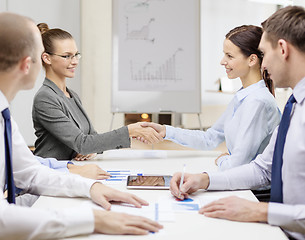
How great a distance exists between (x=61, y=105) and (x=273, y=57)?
120 centimetres

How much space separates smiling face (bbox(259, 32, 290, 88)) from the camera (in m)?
1.27

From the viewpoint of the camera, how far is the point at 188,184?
1.30 meters

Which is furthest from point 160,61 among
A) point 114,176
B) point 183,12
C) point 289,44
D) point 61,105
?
point 289,44

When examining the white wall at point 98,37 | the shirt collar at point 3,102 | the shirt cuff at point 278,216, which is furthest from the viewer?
the white wall at point 98,37

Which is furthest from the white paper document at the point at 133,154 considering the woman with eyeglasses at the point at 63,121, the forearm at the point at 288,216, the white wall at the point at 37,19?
the white wall at the point at 37,19

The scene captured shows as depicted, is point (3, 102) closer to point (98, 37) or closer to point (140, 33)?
point (140, 33)

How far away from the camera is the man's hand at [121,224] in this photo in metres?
0.97

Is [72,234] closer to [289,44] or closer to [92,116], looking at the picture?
[289,44]

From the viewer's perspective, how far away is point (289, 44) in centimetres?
123

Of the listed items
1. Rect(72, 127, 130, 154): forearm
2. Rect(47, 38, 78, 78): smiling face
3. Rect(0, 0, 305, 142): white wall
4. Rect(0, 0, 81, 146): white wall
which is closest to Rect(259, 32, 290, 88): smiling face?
Rect(72, 127, 130, 154): forearm

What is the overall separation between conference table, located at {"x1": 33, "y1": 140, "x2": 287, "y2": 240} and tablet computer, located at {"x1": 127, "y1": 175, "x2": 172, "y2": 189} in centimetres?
3

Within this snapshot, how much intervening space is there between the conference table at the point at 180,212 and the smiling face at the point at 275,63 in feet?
1.40

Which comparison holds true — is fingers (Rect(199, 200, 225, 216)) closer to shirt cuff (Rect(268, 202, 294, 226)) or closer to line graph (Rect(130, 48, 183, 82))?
shirt cuff (Rect(268, 202, 294, 226))

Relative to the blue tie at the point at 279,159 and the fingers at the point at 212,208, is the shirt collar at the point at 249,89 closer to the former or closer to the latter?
the blue tie at the point at 279,159
